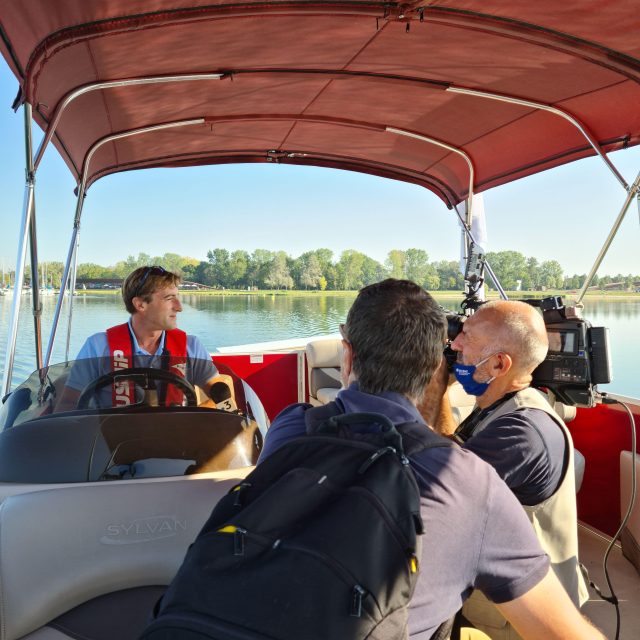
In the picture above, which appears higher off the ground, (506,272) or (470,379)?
(506,272)

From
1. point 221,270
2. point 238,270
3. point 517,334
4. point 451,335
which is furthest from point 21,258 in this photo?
point 238,270

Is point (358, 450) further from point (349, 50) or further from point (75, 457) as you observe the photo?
point (349, 50)

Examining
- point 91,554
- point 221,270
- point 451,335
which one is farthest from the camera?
point 221,270

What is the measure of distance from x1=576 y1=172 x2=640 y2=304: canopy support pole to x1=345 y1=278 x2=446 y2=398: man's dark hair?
235 cm

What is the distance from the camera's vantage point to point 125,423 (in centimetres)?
162

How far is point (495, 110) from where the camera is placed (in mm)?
3422

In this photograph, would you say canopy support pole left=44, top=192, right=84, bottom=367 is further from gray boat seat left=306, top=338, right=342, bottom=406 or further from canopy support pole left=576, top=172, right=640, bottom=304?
canopy support pole left=576, top=172, right=640, bottom=304

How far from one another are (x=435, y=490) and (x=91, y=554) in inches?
29.1

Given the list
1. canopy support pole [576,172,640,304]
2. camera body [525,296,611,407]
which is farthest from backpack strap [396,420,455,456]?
canopy support pole [576,172,640,304]

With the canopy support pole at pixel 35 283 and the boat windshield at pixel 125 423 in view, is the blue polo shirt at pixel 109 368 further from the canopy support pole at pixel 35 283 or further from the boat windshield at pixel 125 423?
the canopy support pole at pixel 35 283

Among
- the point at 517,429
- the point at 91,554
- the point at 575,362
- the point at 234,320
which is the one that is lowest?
the point at 234,320

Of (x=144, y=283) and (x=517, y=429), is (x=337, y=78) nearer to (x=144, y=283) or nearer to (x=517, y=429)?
(x=144, y=283)

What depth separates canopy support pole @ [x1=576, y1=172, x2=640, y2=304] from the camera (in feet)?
9.92

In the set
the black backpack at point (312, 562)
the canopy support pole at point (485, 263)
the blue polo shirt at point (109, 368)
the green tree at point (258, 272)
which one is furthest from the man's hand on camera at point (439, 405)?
the green tree at point (258, 272)
